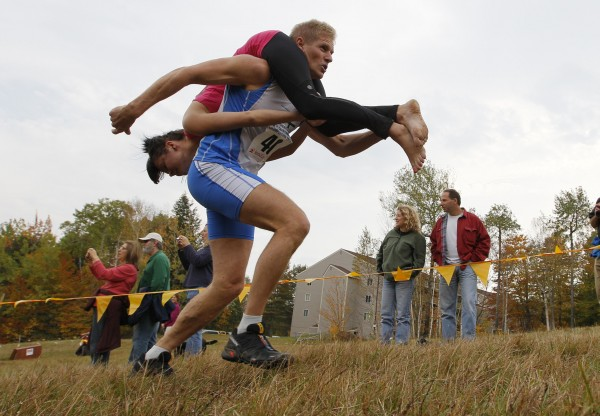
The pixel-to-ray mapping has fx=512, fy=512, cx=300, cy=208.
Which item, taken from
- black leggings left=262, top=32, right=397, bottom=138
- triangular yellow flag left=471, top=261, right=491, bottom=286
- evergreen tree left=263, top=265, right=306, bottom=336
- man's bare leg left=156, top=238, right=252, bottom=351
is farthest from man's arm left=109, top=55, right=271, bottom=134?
evergreen tree left=263, top=265, right=306, bottom=336

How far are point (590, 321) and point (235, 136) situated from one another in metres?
44.9

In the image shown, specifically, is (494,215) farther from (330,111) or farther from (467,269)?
(330,111)

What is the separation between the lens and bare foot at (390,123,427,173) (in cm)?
268

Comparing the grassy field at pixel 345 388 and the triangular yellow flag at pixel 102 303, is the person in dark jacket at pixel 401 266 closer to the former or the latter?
the triangular yellow flag at pixel 102 303

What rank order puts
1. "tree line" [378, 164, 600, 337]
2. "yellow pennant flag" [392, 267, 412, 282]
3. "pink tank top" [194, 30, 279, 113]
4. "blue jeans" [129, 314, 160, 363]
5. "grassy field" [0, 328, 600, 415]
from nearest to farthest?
"grassy field" [0, 328, 600, 415], "pink tank top" [194, 30, 279, 113], "blue jeans" [129, 314, 160, 363], "yellow pennant flag" [392, 267, 412, 282], "tree line" [378, 164, 600, 337]

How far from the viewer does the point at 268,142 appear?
3027mm

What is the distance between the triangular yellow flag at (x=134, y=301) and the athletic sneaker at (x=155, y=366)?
3666 mm

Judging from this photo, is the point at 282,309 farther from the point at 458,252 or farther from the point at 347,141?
the point at 347,141

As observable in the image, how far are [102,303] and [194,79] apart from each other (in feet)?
15.3

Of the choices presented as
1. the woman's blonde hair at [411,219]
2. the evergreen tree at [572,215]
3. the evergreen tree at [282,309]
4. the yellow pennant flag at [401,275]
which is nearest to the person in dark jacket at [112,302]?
the yellow pennant flag at [401,275]

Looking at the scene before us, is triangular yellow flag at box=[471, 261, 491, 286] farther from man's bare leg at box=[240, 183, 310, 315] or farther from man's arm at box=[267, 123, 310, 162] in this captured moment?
man's bare leg at box=[240, 183, 310, 315]

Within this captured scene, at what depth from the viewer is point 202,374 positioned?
274cm

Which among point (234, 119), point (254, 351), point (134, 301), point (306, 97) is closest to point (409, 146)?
point (306, 97)

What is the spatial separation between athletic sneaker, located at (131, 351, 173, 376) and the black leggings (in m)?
1.57
